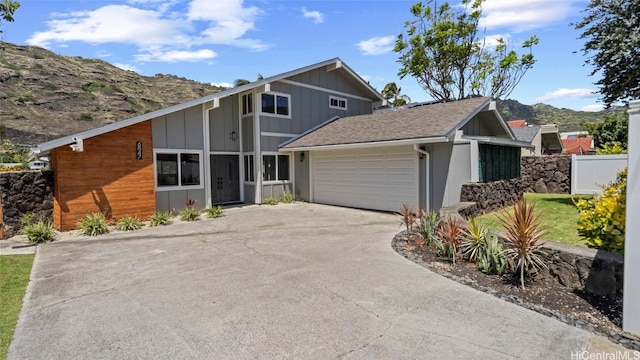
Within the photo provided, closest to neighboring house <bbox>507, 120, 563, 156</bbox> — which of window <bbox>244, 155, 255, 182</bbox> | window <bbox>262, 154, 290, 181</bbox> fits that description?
window <bbox>262, 154, 290, 181</bbox>

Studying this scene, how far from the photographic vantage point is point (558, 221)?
990cm

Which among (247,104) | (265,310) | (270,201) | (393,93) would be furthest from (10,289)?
(393,93)

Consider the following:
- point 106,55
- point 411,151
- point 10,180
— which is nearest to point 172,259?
point 10,180

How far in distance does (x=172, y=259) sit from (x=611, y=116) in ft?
110

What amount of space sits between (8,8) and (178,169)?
6360mm

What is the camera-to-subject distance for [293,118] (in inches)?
648

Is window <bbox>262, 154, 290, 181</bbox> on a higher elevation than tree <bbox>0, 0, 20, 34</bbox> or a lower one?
lower

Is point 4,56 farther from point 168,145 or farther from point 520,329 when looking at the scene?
point 520,329

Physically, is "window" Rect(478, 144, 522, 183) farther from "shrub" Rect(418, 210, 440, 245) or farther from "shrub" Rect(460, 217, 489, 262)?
"shrub" Rect(460, 217, 489, 262)

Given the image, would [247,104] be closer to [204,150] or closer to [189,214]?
[204,150]

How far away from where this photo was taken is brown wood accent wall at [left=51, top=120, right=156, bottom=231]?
1008 centimetres

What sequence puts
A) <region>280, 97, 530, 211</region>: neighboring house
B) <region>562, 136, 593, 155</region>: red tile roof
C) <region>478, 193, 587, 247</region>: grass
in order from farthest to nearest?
1. <region>562, 136, 593, 155</region>: red tile roof
2. <region>280, 97, 530, 211</region>: neighboring house
3. <region>478, 193, 587, 247</region>: grass

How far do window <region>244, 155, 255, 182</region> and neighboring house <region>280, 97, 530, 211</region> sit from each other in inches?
62.5

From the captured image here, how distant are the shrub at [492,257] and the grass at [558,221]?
1.55 meters
